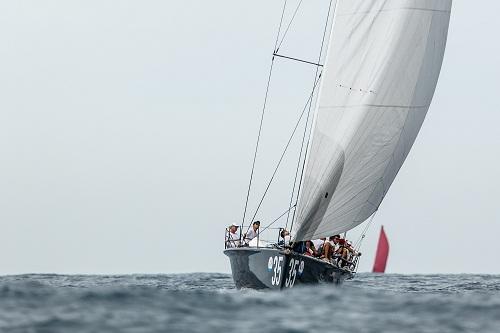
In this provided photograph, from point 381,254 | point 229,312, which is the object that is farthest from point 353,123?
point 381,254

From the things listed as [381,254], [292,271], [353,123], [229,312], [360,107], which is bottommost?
[229,312]

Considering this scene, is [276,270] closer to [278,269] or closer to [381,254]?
[278,269]

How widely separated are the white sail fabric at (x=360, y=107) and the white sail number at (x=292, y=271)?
608 mm

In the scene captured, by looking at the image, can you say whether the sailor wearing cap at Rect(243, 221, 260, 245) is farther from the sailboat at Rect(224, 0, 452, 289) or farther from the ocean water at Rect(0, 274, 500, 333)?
the ocean water at Rect(0, 274, 500, 333)

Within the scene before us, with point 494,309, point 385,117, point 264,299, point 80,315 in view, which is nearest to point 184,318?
point 80,315

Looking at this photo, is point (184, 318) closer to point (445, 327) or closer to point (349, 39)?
point (445, 327)

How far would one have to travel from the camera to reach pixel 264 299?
17.4 m

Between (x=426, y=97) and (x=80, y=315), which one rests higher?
(x=426, y=97)

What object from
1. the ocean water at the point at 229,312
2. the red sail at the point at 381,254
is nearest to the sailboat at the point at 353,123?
the ocean water at the point at 229,312

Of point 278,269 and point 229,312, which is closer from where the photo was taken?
point 229,312

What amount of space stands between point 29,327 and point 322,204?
11128mm

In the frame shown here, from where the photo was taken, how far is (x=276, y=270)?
910 inches

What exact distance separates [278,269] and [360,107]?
4.09 metres

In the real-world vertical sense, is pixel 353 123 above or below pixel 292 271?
above
